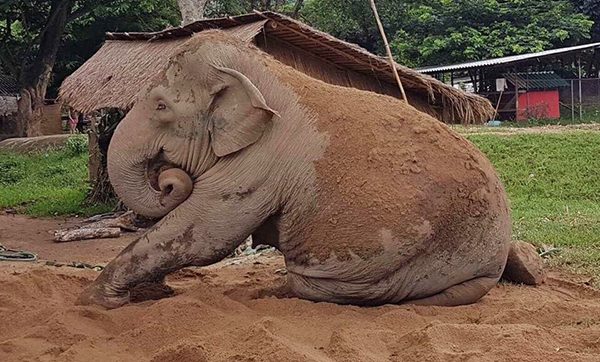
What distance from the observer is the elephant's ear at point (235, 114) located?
487cm

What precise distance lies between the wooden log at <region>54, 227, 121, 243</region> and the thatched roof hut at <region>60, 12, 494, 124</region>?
1615mm

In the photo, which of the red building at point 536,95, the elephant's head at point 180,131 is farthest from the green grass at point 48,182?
the red building at point 536,95

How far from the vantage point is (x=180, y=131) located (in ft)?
16.8

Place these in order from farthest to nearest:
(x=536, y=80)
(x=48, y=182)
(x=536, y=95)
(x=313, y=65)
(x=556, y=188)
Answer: (x=536, y=80) → (x=536, y=95) → (x=48, y=182) → (x=556, y=188) → (x=313, y=65)

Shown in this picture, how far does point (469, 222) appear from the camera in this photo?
4.92 metres

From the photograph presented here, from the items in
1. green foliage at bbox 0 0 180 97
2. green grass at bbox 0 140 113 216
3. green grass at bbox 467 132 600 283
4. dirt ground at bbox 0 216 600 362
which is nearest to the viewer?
dirt ground at bbox 0 216 600 362

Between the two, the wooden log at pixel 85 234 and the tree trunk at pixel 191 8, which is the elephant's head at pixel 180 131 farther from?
the tree trunk at pixel 191 8

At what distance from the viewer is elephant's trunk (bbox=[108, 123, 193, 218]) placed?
16.6 ft

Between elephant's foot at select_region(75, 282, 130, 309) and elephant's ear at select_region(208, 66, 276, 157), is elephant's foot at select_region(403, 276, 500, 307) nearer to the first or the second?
elephant's ear at select_region(208, 66, 276, 157)

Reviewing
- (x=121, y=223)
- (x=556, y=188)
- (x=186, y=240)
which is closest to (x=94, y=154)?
(x=121, y=223)

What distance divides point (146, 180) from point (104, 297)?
2.43 ft

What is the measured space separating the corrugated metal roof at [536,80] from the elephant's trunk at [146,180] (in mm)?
23468

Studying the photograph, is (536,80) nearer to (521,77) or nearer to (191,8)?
(521,77)

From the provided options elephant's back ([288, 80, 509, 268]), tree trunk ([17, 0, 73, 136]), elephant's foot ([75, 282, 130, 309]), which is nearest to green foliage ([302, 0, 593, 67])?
tree trunk ([17, 0, 73, 136])
